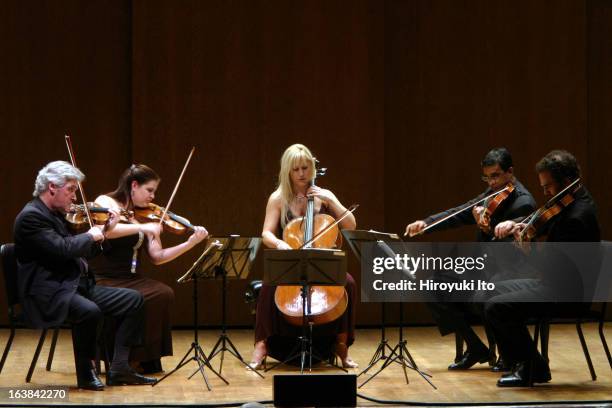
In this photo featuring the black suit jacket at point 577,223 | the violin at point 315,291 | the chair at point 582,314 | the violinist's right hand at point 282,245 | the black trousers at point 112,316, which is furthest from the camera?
the violinist's right hand at point 282,245

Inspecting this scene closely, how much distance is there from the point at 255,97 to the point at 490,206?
211 centimetres

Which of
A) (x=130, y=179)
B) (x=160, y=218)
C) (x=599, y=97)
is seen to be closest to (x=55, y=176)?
(x=130, y=179)

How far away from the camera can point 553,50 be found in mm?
6863

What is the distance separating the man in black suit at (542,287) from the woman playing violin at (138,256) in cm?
158

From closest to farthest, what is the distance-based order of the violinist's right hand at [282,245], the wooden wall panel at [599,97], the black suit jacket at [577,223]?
the black suit jacket at [577,223], the violinist's right hand at [282,245], the wooden wall panel at [599,97]

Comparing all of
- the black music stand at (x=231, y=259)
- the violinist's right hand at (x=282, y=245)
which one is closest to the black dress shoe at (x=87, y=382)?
the black music stand at (x=231, y=259)

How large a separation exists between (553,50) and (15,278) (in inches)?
167

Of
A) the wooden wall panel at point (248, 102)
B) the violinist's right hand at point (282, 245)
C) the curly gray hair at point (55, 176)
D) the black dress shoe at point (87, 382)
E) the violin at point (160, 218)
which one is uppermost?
the wooden wall panel at point (248, 102)

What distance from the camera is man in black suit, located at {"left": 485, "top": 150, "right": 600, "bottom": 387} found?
449 centimetres

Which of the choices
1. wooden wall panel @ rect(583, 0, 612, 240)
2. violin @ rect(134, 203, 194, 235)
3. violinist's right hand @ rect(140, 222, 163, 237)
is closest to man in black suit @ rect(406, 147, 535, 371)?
violin @ rect(134, 203, 194, 235)

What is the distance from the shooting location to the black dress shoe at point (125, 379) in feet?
14.9

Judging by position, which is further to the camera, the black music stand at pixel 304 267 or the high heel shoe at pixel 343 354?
the high heel shoe at pixel 343 354

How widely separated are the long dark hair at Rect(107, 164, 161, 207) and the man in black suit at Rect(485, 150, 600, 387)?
1.83 m

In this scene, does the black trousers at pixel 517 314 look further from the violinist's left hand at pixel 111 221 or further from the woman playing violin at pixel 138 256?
the violinist's left hand at pixel 111 221
